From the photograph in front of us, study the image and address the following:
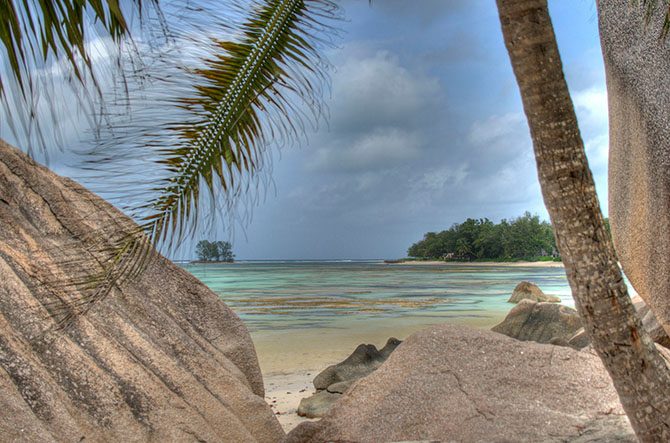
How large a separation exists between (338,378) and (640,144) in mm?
4734

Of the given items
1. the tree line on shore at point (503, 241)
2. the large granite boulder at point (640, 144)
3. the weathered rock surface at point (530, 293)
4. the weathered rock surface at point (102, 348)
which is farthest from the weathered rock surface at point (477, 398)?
the tree line on shore at point (503, 241)

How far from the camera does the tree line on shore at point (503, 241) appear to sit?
2928 inches

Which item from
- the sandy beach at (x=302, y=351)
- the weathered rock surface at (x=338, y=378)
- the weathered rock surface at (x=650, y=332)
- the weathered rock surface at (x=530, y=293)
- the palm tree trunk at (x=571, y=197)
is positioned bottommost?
the sandy beach at (x=302, y=351)

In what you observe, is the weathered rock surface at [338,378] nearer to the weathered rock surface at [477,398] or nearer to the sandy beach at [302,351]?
the sandy beach at [302,351]

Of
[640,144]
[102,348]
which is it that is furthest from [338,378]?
[640,144]

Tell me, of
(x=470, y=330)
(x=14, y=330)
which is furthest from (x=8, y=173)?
(x=470, y=330)

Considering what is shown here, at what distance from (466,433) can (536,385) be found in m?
0.82

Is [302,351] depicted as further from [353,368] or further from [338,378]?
[338,378]

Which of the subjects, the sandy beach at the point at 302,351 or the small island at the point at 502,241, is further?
the small island at the point at 502,241

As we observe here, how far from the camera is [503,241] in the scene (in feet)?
254

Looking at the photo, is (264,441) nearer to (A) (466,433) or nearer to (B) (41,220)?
(A) (466,433)

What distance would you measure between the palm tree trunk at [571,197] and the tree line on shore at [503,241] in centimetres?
7209

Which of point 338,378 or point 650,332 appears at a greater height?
point 650,332

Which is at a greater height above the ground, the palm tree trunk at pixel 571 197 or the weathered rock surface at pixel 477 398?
the palm tree trunk at pixel 571 197
